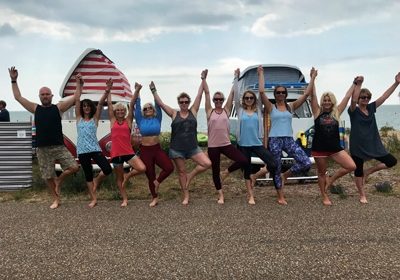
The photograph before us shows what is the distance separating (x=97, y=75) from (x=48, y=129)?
4.59 metres

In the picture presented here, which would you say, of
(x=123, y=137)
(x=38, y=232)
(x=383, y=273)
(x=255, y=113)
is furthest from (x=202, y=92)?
(x=383, y=273)

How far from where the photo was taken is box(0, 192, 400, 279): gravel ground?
4.25m

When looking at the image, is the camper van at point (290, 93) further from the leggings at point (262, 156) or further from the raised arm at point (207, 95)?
the raised arm at point (207, 95)

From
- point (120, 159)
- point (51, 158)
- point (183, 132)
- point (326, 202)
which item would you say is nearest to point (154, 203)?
point (120, 159)

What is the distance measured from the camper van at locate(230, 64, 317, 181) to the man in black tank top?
3682 millimetres

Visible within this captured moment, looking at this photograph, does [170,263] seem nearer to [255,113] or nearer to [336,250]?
[336,250]

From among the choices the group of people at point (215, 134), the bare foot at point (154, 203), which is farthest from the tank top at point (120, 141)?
the bare foot at point (154, 203)

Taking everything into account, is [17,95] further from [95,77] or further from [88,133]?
[95,77]

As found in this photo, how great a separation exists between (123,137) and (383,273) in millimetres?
4652

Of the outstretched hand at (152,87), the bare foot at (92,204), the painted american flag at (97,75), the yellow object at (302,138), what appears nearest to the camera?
the outstretched hand at (152,87)

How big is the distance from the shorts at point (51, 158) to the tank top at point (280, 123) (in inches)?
145

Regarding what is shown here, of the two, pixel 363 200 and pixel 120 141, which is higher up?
pixel 120 141

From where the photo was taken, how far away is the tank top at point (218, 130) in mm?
7195

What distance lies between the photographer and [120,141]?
281 inches
